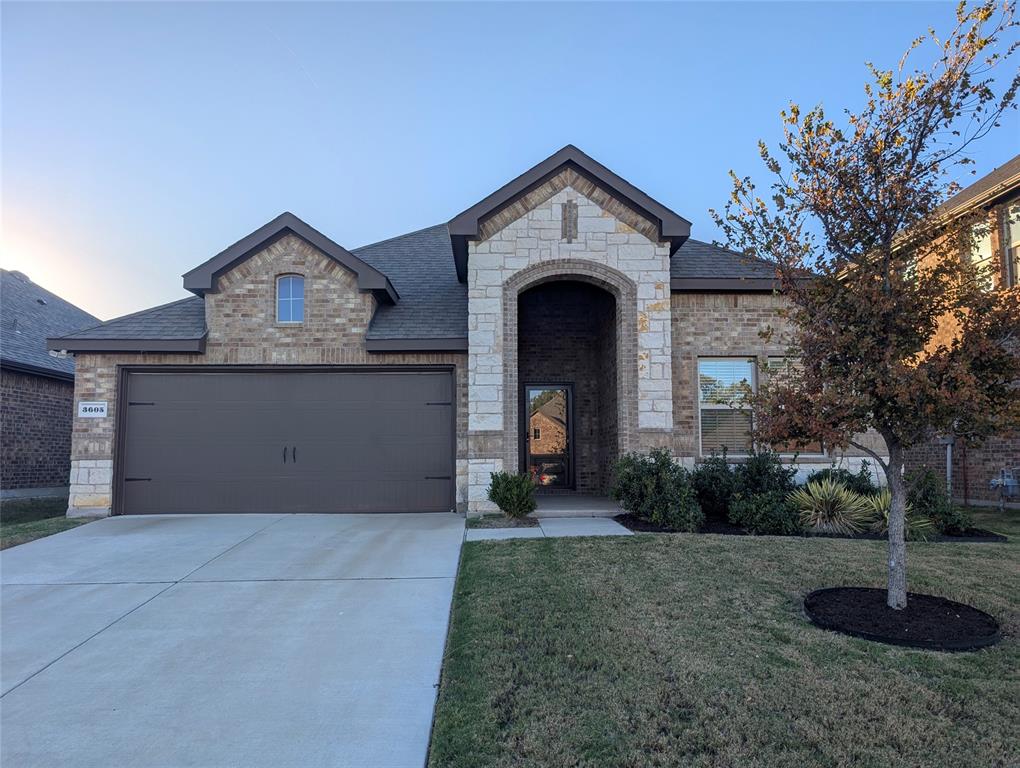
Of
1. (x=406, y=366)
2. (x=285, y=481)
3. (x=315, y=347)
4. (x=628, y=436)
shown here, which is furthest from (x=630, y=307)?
(x=285, y=481)

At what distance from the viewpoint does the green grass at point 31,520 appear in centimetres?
899

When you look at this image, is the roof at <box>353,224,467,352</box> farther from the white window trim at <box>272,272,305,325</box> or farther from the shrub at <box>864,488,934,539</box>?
the shrub at <box>864,488,934,539</box>

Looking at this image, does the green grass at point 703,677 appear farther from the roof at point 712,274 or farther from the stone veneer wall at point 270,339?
the roof at point 712,274

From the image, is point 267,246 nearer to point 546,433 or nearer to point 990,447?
→ point 546,433

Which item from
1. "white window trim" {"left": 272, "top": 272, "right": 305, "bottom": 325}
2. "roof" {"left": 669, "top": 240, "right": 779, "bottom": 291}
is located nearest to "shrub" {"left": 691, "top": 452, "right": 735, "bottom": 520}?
"roof" {"left": 669, "top": 240, "right": 779, "bottom": 291}

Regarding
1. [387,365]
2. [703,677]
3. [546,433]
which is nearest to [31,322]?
[387,365]

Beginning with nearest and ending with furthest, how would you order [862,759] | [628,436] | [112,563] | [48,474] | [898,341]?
1. [862,759]
2. [898,341]
3. [112,563]
4. [628,436]
5. [48,474]

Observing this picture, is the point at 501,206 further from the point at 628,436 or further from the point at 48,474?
the point at 48,474

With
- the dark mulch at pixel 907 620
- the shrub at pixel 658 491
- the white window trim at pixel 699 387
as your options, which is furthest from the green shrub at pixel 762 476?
the dark mulch at pixel 907 620

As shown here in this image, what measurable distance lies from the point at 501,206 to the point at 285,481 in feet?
20.8

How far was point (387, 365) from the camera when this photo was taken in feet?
37.9

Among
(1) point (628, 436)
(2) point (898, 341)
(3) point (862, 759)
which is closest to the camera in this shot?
(3) point (862, 759)

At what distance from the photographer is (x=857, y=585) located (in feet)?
20.1

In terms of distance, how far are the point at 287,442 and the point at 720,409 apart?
318 inches
